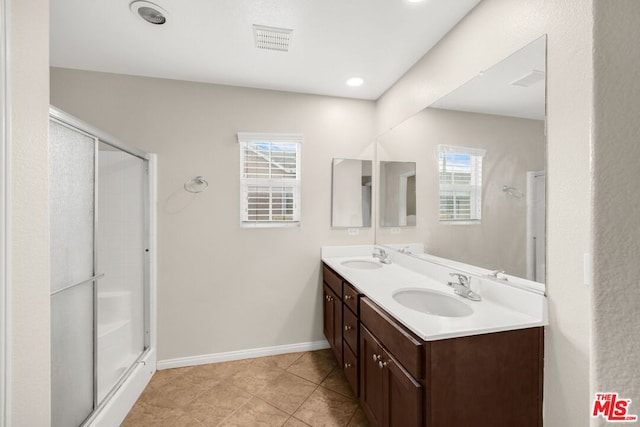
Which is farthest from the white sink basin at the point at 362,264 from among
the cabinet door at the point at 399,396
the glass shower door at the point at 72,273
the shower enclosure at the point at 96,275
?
the glass shower door at the point at 72,273

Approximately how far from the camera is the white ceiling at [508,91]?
1.25m

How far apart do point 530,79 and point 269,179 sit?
194 centimetres

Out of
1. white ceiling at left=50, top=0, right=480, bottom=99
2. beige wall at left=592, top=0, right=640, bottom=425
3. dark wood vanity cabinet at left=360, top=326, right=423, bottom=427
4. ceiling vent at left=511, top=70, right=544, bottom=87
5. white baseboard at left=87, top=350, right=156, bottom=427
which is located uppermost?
white ceiling at left=50, top=0, right=480, bottom=99

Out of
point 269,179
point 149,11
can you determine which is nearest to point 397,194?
point 269,179

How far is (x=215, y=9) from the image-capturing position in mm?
1598

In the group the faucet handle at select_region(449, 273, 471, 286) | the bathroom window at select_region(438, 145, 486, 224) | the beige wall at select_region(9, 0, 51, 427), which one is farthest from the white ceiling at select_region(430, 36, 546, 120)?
the beige wall at select_region(9, 0, 51, 427)

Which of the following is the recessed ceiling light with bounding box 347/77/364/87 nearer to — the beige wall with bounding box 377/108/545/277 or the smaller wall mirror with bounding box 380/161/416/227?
the beige wall with bounding box 377/108/545/277

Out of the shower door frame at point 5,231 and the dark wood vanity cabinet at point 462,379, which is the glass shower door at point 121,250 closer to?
the shower door frame at point 5,231

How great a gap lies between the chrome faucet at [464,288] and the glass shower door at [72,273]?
200cm

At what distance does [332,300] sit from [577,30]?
2079 millimetres

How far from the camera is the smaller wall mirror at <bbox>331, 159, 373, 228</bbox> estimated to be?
2.71 metres

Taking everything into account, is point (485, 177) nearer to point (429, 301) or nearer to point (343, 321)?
point (429, 301)

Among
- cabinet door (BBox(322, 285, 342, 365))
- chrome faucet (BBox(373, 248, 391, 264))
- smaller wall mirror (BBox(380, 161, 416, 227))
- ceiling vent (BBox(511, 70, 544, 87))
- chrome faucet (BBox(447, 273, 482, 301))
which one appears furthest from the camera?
chrome faucet (BBox(373, 248, 391, 264))

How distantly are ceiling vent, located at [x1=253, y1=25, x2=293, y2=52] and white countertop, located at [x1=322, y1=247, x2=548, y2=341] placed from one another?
163 centimetres
